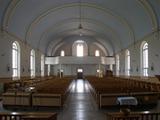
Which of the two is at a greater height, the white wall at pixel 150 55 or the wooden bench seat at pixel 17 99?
the white wall at pixel 150 55

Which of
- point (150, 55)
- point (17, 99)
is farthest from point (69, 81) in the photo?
point (17, 99)

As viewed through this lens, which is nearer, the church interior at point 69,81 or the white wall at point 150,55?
the church interior at point 69,81

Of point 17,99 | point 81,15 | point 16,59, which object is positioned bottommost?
point 17,99

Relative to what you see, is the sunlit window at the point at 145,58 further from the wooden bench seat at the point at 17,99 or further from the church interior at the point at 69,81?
the wooden bench seat at the point at 17,99

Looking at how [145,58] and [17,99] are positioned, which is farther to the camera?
[145,58]

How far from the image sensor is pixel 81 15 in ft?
108

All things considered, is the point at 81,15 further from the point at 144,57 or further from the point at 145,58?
the point at 145,58

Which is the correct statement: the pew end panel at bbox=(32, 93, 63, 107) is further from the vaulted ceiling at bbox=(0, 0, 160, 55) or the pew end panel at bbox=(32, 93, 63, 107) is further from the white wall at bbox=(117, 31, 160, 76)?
the white wall at bbox=(117, 31, 160, 76)

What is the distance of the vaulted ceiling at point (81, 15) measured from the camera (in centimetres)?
2255

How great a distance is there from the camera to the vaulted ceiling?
22547 mm

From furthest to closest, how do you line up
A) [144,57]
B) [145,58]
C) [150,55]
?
[144,57], [145,58], [150,55]

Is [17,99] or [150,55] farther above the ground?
[150,55]

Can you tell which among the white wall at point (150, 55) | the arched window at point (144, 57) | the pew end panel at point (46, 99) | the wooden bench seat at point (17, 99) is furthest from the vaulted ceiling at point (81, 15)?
the pew end panel at point (46, 99)

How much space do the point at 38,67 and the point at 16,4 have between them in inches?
742
